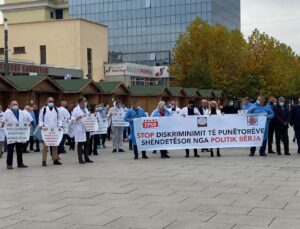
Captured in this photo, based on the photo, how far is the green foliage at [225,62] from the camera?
60.4 meters

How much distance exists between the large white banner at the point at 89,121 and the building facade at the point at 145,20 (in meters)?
101

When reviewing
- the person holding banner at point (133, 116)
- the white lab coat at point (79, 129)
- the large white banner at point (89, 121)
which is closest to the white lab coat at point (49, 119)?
the white lab coat at point (79, 129)

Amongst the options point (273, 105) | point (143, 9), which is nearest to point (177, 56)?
point (273, 105)

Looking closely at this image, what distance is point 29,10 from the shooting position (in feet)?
384

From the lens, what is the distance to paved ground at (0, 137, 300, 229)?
8.14m

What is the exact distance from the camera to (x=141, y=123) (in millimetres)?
19078

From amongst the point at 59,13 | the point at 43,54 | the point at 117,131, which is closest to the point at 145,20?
the point at 59,13

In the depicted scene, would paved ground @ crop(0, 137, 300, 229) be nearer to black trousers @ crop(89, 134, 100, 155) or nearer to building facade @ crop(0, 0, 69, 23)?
black trousers @ crop(89, 134, 100, 155)

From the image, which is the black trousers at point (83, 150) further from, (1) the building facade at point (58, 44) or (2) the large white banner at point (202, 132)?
(1) the building facade at point (58, 44)

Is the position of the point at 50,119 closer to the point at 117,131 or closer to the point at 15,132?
the point at 15,132

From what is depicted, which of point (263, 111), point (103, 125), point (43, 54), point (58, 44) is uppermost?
point (58, 44)

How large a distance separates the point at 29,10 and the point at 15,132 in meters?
106

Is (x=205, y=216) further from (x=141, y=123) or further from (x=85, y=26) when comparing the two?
(x=85, y=26)

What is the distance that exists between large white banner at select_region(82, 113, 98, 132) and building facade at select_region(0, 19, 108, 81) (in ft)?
123
